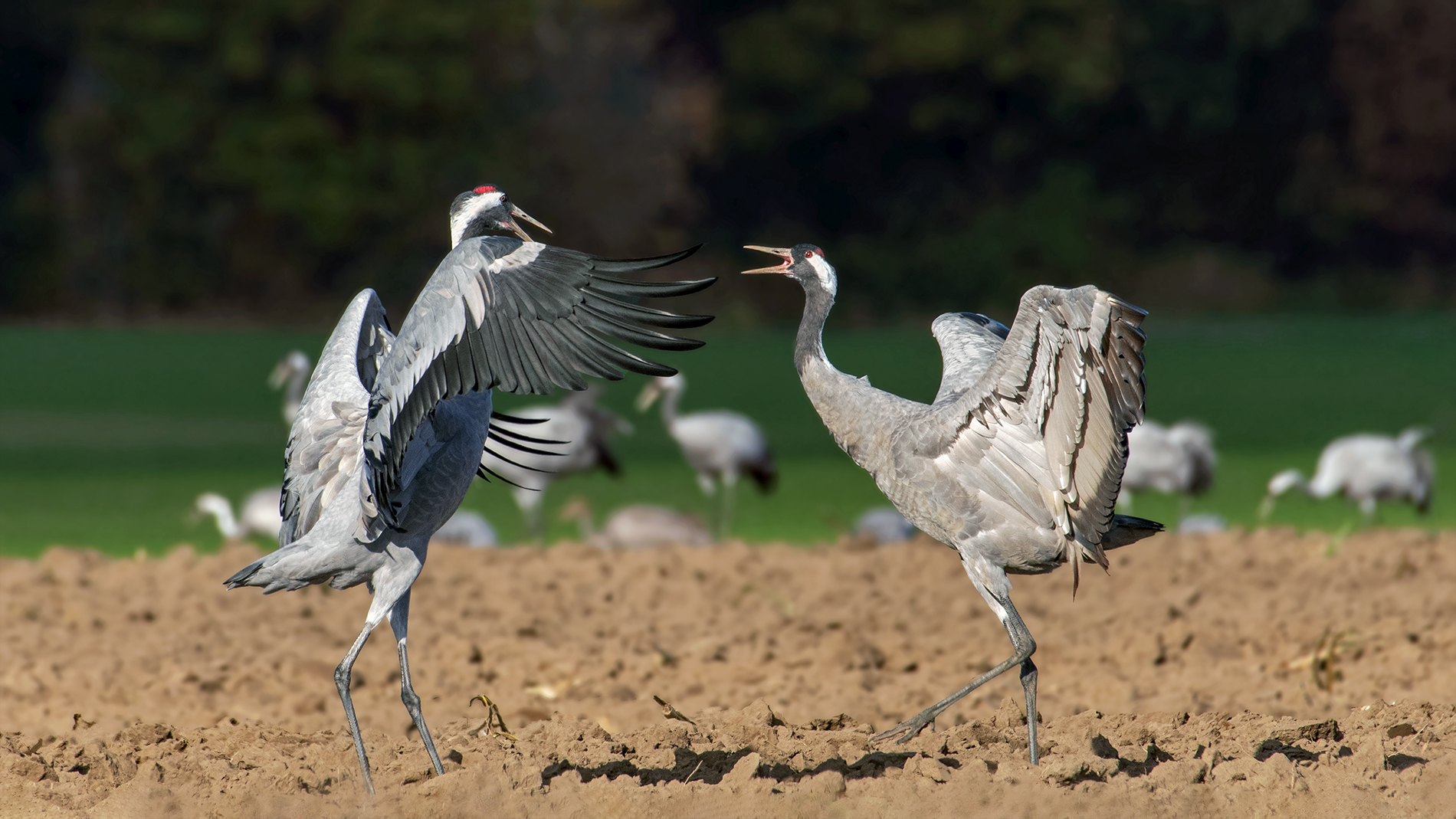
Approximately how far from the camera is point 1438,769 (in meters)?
4.30

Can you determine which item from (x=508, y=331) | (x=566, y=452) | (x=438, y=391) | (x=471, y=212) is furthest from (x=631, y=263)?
(x=566, y=452)

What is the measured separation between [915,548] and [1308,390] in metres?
18.7

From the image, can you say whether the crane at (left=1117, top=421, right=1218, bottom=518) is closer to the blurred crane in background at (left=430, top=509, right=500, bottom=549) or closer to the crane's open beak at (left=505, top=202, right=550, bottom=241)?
the blurred crane in background at (left=430, top=509, right=500, bottom=549)

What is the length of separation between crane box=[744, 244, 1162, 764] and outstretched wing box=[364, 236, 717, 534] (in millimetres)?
394

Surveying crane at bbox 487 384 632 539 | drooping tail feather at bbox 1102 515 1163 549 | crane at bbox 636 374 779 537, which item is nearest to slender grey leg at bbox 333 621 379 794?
drooping tail feather at bbox 1102 515 1163 549

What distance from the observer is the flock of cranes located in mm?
4410

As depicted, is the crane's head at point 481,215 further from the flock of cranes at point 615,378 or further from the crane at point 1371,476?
the crane at point 1371,476

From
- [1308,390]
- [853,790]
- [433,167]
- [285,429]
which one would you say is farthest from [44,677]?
[433,167]

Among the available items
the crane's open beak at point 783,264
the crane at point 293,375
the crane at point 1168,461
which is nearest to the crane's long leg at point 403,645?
the crane's open beak at point 783,264

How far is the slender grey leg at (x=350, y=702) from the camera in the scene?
446 centimetres

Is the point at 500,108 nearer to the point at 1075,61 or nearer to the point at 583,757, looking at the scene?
the point at 1075,61

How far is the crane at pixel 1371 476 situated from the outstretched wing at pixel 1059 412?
23.7 ft

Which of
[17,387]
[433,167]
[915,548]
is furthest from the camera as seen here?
[433,167]

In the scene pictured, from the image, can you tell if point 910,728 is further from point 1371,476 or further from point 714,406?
point 714,406
